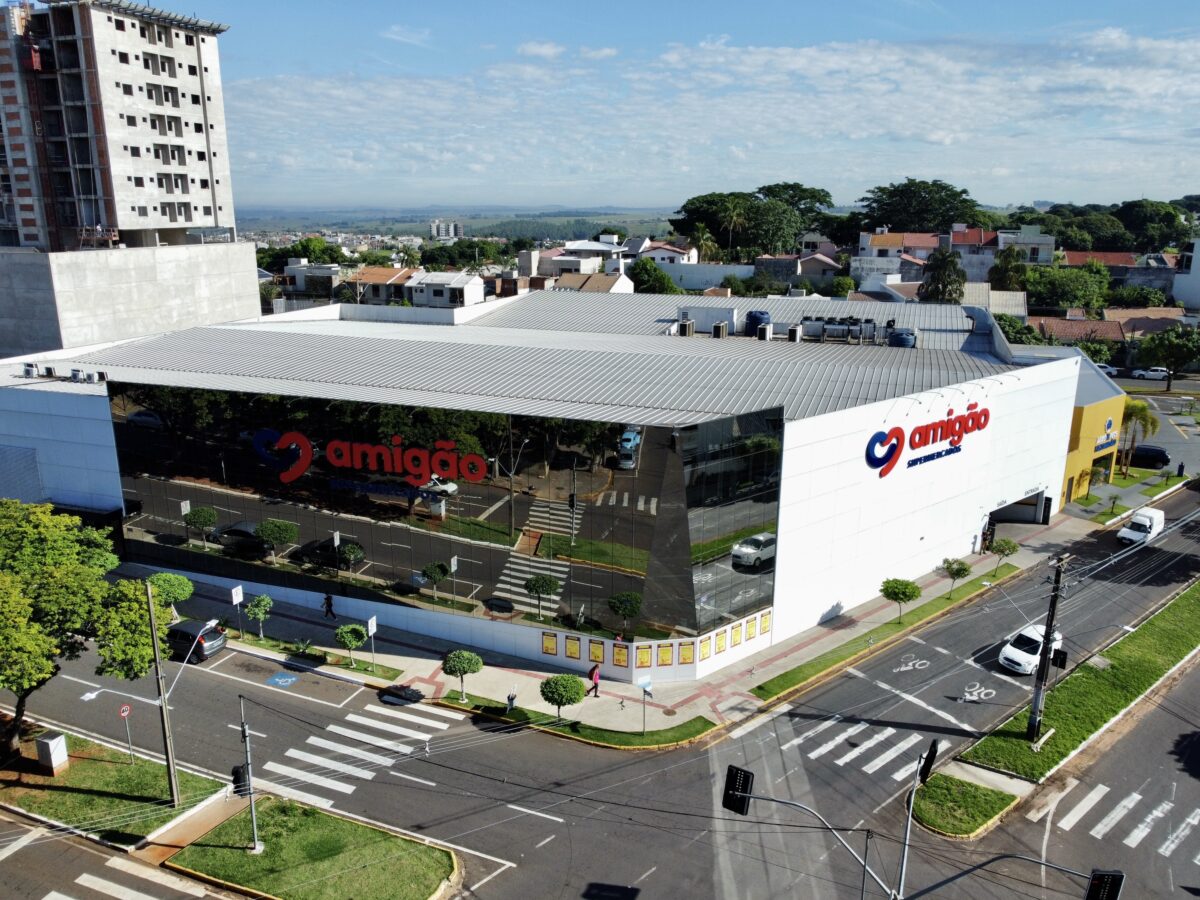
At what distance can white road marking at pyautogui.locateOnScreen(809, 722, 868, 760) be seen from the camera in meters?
34.6

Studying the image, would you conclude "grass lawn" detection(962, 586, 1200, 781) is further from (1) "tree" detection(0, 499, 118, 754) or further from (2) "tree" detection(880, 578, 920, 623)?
(1) "tree" detection(0, 499, 118, 754)

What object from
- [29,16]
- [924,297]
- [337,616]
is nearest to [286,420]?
[337,616]

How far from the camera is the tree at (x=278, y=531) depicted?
45438 mm

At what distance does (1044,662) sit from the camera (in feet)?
111

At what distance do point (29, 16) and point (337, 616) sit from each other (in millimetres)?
68845

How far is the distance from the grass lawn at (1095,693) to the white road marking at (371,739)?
74.0 feet

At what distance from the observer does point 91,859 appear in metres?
28.4

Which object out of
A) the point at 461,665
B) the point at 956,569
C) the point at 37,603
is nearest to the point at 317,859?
the point at 461,665

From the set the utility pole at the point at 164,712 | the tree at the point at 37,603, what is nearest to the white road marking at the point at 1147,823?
the utility pole at the point at 164,712

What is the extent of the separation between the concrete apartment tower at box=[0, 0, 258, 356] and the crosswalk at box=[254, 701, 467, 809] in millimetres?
49601

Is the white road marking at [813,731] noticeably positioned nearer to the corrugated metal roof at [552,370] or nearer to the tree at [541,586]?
the tree at [541,586]

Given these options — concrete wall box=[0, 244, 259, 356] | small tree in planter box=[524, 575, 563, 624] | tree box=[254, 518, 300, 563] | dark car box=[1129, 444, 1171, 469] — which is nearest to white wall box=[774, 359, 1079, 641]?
small tree in planter box=[524, 575, 563, 624]

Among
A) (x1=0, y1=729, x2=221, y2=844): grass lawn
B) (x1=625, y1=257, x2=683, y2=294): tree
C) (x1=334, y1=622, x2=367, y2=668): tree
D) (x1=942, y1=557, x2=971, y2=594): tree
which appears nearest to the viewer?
(x1=0, y1=729, x2=221, y2=844): grass lawn

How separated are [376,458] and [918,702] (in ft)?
91.5
